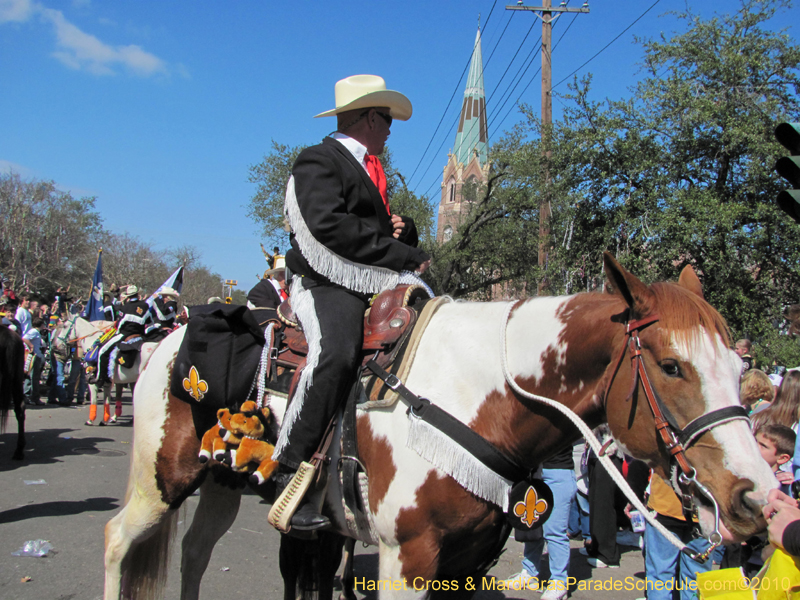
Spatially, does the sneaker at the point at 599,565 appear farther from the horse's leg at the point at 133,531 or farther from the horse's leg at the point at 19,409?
the horse's leg at the point at 19,409

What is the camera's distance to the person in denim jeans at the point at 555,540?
186 inches

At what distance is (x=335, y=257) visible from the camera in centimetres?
262

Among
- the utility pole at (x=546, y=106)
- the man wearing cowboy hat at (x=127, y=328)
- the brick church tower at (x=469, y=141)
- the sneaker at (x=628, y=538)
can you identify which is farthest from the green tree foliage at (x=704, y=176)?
the brick church tower at (x=469, y=141)

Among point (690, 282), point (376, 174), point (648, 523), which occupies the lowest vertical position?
point (648, 523)

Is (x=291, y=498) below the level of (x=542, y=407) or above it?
below

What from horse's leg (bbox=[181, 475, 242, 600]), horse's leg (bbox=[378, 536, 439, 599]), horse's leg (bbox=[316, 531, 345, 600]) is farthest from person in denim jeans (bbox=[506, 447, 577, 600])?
horse's leg (bbox=[378, 536, 439, 599])

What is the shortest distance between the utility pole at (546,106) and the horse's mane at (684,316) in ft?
44.8

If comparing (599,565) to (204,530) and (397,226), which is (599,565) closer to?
(204,530)

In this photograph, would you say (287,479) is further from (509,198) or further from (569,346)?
(509,198)

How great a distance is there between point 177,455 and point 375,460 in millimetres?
1483

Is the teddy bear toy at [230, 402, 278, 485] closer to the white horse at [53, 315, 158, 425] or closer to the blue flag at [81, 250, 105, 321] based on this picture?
the white horse at [53, 315, 158, 425]

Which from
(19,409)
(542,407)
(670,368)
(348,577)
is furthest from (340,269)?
(19,409)

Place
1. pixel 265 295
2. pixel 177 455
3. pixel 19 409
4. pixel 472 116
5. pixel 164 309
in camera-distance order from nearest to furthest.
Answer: pixel 177 455
pixel 265 295
pixel 19 409
pixel 164 309
pixel 472 116

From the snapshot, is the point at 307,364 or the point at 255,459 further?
the point at 255,459
